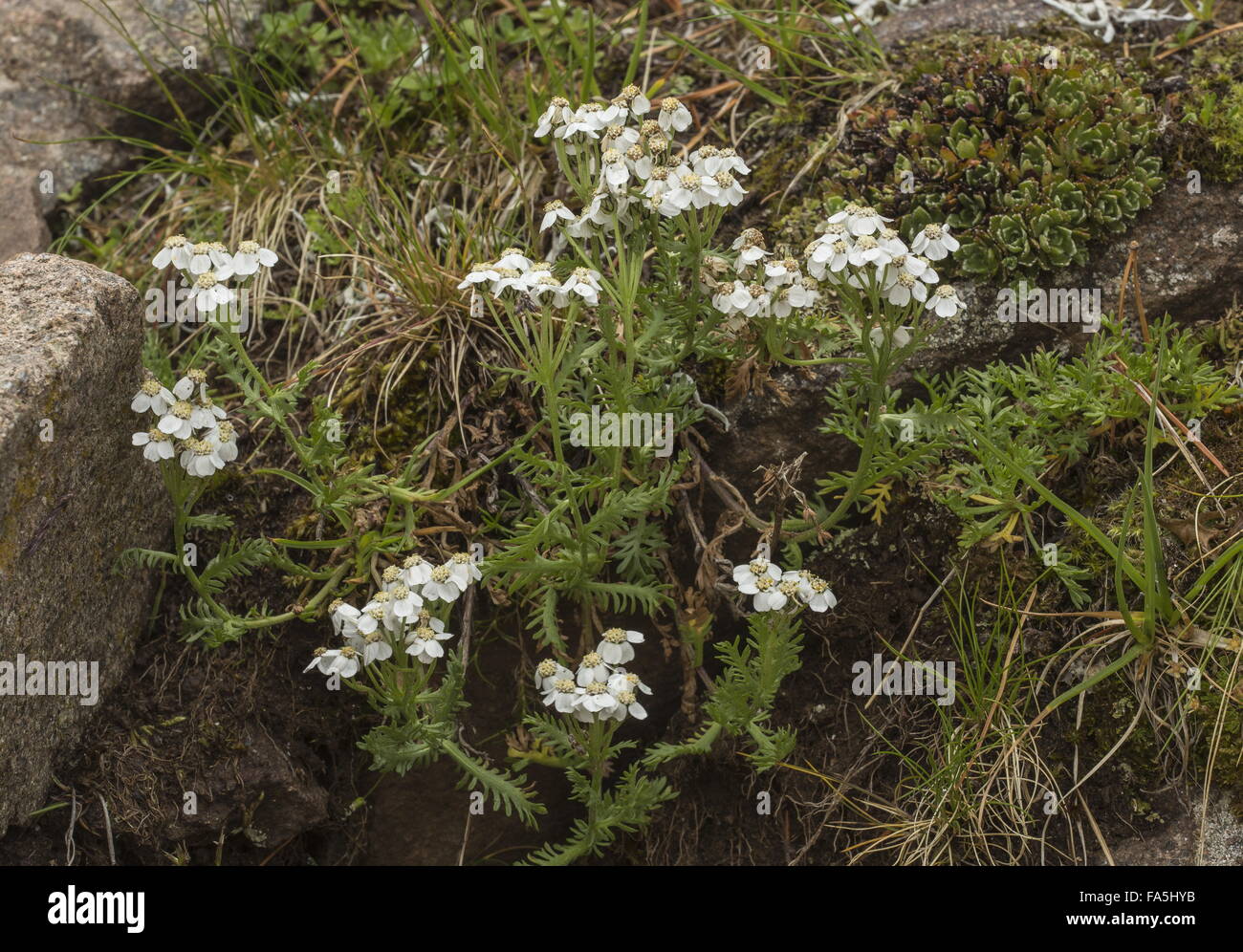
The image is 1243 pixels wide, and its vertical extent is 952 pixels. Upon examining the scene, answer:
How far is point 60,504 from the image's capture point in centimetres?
320

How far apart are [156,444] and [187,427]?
9 cm

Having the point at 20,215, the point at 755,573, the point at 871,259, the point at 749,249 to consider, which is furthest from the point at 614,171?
the point at 20,215

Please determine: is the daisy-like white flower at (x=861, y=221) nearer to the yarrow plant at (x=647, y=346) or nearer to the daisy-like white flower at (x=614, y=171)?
the yarrow plant at (x=647, y=346)

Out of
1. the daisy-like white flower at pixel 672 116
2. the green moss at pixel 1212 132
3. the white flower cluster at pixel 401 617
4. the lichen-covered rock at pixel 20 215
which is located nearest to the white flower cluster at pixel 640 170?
the daisy-like white flower at pixel 672 116

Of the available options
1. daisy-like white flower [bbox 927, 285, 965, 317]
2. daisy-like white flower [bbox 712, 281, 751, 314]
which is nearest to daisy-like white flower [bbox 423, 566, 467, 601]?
daisy-like white flower [bbox 712, 281, 751, 314]

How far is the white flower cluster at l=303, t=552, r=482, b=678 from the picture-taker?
9.84 ft

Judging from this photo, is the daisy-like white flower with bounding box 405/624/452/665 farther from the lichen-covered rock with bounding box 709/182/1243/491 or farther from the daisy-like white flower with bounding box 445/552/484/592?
the lichen-covered rock with bounding box 709/182/1243/491

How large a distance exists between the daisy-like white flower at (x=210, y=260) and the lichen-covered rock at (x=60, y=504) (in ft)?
1.45

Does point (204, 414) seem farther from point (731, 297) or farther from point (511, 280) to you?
point (731, 297)

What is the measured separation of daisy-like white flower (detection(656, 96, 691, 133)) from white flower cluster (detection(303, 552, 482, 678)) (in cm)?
124

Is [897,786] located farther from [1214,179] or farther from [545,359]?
[1214,179]

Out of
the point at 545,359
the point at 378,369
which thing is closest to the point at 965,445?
the point at 545,359

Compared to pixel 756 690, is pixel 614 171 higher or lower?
higher

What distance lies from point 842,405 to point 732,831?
134cm
